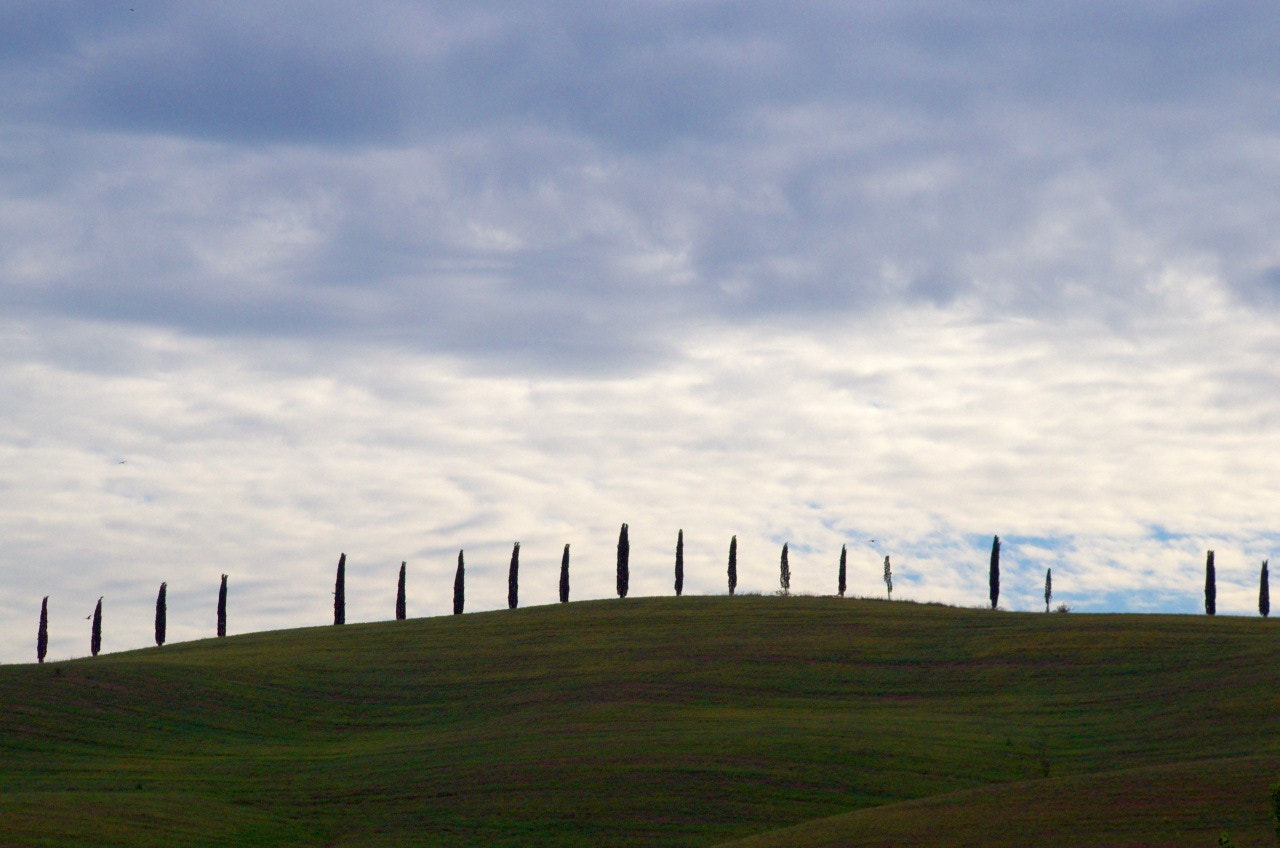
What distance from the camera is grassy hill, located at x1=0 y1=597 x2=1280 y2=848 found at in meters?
28.9

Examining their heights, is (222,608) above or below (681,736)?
above

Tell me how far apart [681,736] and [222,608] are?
49.1 meters

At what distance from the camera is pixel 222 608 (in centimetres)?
7981

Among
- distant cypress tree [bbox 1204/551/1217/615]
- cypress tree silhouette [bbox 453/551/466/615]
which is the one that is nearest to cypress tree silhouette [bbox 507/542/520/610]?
cypress tree silhouette [bbox 453/551/466/615]

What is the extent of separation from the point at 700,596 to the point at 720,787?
39.2m

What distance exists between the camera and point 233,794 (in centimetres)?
3450

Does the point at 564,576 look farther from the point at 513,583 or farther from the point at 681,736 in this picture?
the point at 681,736

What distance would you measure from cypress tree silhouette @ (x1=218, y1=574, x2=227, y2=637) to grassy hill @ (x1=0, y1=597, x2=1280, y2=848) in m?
19.5

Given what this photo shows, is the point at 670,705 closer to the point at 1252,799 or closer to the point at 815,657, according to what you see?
the point at 815,657

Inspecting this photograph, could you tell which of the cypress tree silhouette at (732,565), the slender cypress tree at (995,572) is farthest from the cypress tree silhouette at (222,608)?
the slender cypress tree at (995,572)

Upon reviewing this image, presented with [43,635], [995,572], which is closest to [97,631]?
[43,635]

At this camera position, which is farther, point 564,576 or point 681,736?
point 564,576

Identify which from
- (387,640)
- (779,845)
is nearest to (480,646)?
(387,640)

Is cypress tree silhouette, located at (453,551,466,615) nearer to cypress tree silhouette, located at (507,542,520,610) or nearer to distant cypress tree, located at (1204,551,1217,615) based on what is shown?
cypress tree silhouette, located at (507,542,520,610)
